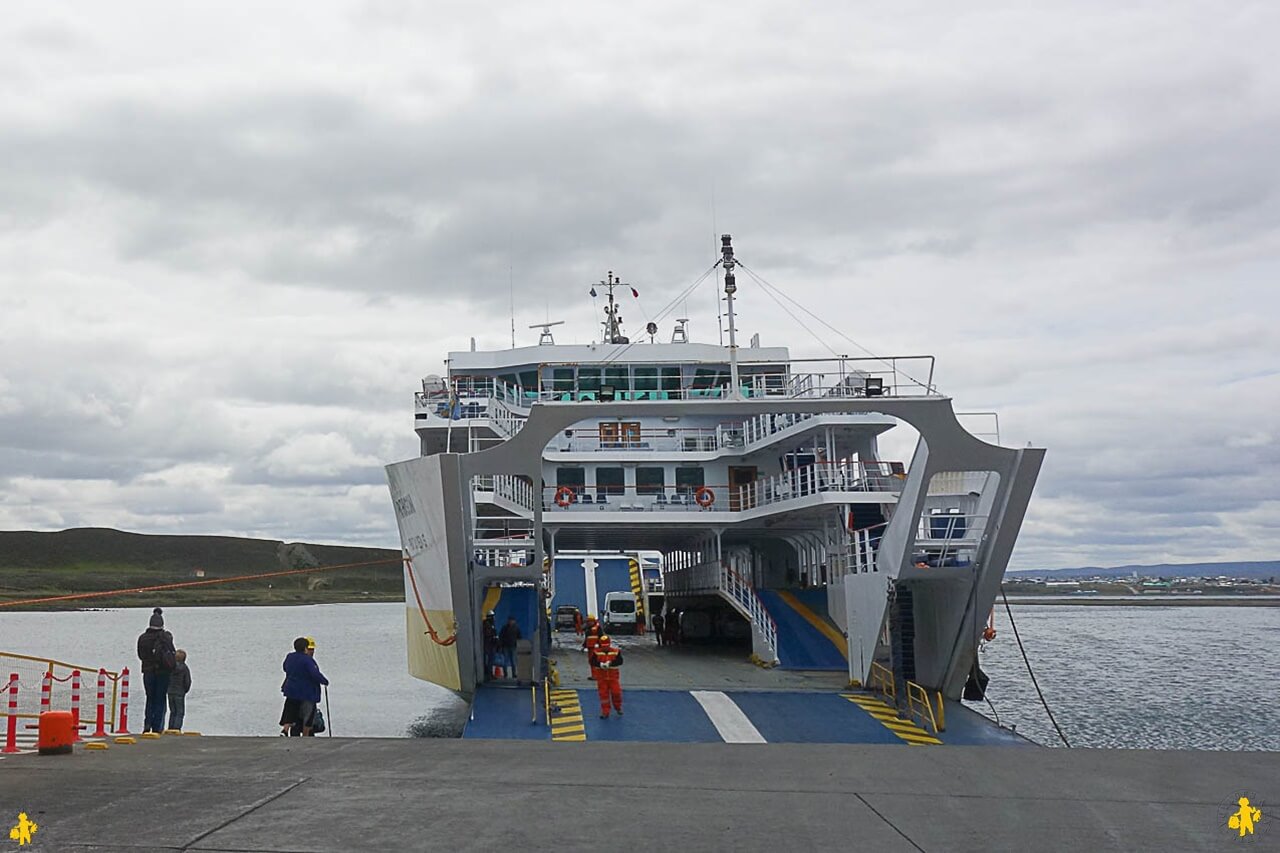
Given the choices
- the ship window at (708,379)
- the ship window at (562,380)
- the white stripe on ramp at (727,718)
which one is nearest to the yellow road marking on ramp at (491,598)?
the white stripe on ramp at (727,718)

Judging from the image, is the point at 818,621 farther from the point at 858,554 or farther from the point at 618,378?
the point at 618,378

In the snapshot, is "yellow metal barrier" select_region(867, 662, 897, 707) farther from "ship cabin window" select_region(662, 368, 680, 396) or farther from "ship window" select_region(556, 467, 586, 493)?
"ship cabin window" select_region(662, 368, 680, 396)

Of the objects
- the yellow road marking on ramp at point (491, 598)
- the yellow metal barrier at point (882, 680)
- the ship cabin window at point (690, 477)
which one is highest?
the ship cabin window at point (690, 477)

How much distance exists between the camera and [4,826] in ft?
21.0

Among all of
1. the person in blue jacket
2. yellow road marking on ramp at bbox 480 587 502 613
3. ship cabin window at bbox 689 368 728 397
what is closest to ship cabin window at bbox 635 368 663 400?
ship cabin window at bbox 689 368 728 397

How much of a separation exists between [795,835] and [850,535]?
1374cm

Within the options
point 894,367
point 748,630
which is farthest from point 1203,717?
point 894,367

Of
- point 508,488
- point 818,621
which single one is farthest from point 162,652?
point 818,621

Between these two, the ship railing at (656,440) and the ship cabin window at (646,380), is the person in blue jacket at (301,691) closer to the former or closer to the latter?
the ship railing at (656,440)

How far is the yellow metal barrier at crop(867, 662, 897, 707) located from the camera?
55.1ft

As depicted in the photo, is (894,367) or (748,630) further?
(748,630)

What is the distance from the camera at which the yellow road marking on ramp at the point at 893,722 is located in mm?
13656

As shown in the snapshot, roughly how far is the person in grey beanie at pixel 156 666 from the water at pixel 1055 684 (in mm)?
11370

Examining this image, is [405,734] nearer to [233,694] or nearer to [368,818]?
[233,694]
